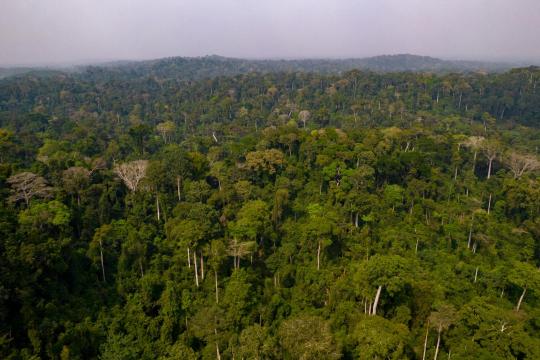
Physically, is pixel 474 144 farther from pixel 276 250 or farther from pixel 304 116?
pixel 304 116

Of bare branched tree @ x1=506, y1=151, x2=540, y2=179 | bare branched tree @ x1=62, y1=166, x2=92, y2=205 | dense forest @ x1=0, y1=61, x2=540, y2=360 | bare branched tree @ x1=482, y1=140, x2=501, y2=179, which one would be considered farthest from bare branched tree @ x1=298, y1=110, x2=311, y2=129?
bare branched tree @ x1=62, y1=166, x2=92, y2=205

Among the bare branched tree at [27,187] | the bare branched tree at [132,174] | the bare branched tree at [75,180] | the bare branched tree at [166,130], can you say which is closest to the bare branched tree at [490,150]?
the bare branched tree at [132,174]

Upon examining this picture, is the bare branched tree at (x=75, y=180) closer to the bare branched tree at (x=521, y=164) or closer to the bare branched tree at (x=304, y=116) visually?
the bare branched tree at (x=521, y=164)

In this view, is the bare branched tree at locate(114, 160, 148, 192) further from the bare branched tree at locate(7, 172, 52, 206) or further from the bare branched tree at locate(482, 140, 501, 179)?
the bare branched tree at locate(482, 140, 501, 179)

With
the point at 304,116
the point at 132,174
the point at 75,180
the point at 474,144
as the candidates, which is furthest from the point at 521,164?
the point at 75,180

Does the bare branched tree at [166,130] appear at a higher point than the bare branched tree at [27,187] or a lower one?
lower

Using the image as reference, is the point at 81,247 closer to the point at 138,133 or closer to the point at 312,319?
the point at 312,319
